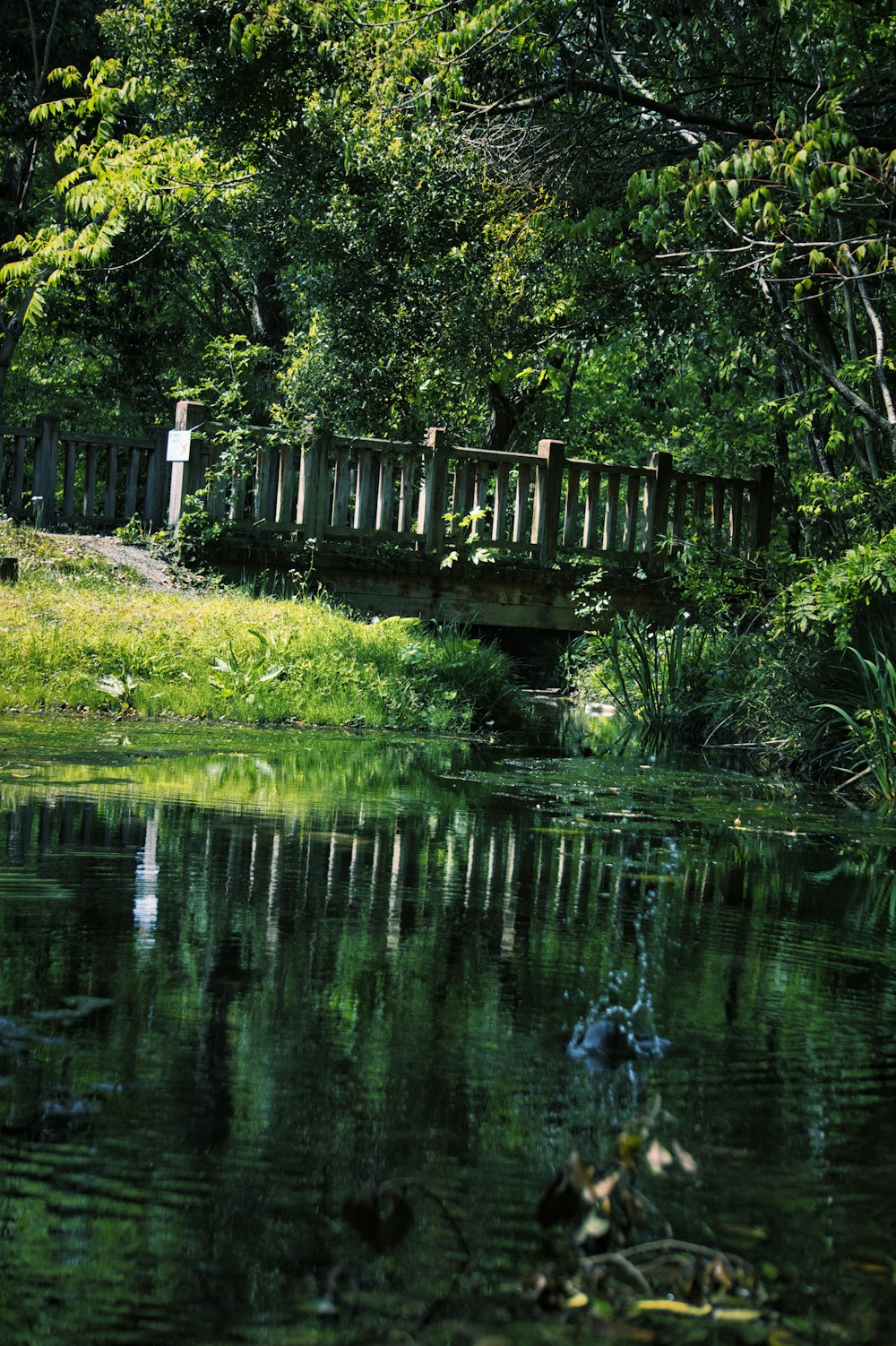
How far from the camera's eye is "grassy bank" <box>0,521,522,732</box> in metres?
8.26

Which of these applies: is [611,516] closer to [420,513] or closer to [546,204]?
[420,513]

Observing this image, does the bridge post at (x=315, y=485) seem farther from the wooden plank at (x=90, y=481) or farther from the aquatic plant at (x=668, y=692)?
the aquatic plant at (x=668, y=692)

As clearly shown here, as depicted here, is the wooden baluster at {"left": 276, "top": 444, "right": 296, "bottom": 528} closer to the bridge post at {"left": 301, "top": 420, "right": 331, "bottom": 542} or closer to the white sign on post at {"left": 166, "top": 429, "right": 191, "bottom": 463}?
the bridge post at {"left": 301, "top": 420, "right": 331, "bottom": 542}

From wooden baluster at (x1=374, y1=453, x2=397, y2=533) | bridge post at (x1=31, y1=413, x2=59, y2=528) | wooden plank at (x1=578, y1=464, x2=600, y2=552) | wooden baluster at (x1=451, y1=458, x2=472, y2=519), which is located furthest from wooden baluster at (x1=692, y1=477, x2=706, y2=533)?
bridge post at (x1=31, y1=413, x2=59, y2=528)

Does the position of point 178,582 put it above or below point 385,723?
above

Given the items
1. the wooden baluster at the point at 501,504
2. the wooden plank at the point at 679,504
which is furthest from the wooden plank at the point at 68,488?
the wooden plank at the point at 679,504

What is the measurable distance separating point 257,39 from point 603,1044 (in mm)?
10695

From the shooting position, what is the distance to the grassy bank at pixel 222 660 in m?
8.26

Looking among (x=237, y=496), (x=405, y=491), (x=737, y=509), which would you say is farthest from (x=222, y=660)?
(x=737, y=509)

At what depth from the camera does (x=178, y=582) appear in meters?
11.3

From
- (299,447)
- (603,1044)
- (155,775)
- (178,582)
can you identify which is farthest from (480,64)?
(603,1044)

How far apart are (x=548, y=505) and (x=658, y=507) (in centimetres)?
129

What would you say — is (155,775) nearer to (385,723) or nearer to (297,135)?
(385,723)

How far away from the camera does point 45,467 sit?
14344mm
